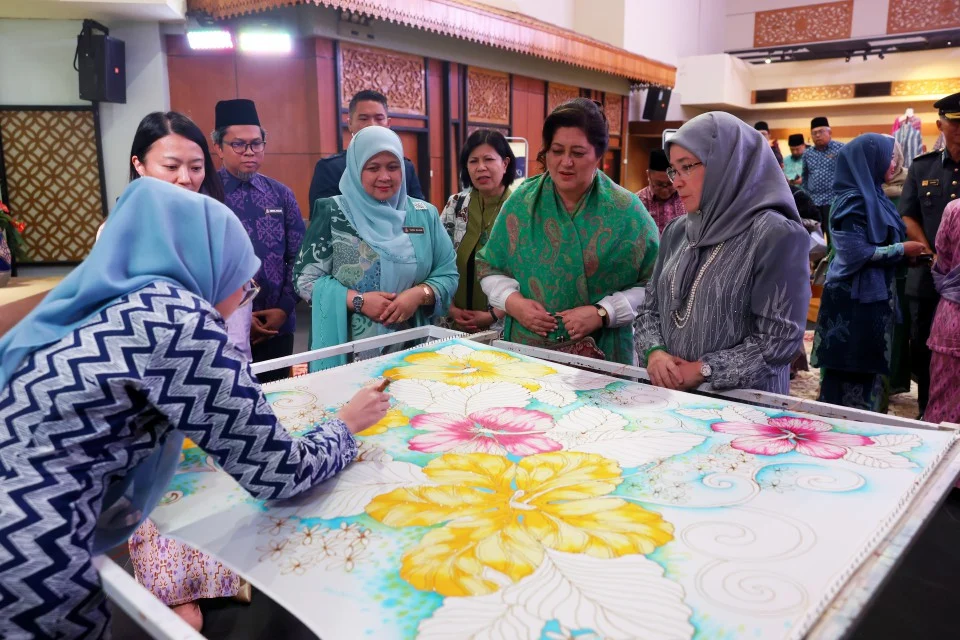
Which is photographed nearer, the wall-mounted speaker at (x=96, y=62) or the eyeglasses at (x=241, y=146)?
the eyeglasses at (x=241, y=146)

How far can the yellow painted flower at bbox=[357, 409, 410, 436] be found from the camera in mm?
1231

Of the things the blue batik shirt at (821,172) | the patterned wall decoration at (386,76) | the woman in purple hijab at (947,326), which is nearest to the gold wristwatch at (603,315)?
the woman in purple hijab at (947,326)

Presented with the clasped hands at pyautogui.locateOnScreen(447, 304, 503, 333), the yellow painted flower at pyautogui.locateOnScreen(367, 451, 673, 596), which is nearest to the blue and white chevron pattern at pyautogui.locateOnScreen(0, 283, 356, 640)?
the yellow painted flower at pyautogui.locateOnScreen(367, 451, 673, 596)

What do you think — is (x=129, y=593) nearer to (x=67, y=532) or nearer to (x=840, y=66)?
(x=67, y=532)

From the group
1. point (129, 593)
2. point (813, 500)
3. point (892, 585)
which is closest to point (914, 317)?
point (892, 585)

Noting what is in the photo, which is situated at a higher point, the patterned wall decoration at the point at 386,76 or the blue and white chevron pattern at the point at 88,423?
the patterned wall decoration at the point at 386,76

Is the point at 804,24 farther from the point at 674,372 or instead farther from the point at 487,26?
the point at 674,372

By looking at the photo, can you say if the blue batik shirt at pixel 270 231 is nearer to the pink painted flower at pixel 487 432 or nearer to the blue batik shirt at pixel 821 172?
the pink painted flower at pixel 487 432

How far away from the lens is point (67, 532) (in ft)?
2.69

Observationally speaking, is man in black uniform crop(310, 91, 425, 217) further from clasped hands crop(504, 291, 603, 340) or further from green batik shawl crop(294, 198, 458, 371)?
clasped hands crop(504, 291, 603, 340)

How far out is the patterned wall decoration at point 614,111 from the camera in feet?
29.1

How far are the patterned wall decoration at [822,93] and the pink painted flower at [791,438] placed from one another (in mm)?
11292

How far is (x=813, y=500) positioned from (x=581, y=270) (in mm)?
1022

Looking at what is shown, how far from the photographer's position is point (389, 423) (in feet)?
4.17
